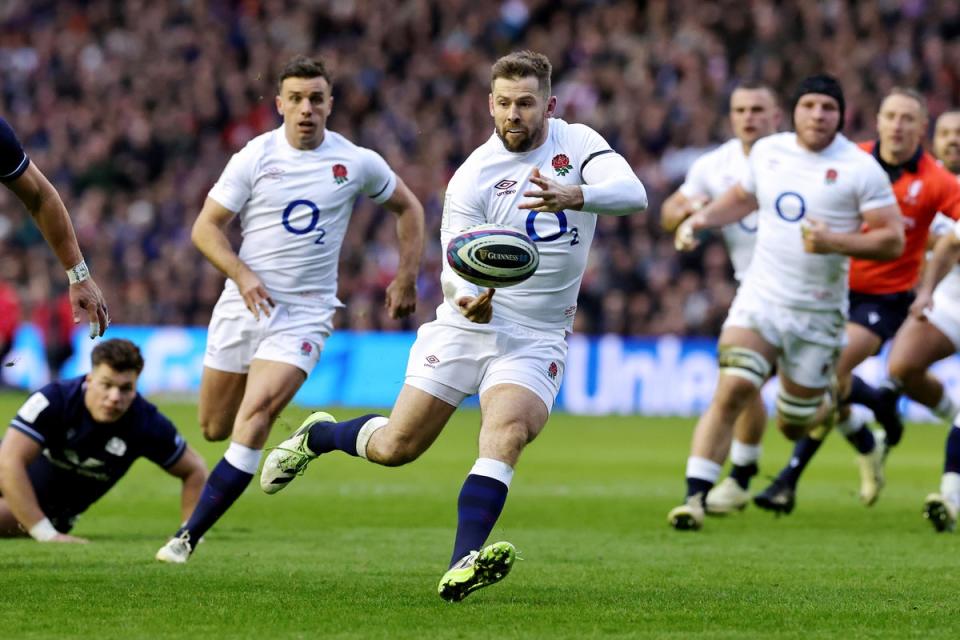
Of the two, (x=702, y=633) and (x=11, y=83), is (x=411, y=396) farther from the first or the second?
(x=11, y=83)

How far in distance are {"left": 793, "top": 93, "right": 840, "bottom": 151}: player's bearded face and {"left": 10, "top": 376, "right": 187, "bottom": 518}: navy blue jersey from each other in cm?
429

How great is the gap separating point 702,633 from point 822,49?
22.0 meters

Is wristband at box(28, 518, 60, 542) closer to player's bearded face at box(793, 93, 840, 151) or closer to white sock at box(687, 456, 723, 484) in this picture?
white sock at box(687, 456, 723, 484)

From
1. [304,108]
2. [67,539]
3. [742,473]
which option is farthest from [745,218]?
[67,539]

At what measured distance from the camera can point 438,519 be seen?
10977 mm

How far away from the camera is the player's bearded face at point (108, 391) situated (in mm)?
8789

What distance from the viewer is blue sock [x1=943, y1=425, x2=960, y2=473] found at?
1028 cm

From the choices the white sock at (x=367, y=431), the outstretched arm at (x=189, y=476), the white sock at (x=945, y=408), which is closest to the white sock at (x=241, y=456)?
the outstretched arm at (x=189, y=476)

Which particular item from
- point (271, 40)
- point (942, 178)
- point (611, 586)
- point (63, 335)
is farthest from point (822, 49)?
point (611, 586)

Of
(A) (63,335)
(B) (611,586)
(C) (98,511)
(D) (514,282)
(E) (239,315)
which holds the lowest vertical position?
(A) (63,335)

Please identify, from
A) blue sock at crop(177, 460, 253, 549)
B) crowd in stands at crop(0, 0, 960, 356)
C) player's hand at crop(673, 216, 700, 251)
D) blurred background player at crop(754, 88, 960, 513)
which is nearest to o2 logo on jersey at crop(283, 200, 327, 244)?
blue sock at crop(177, 460, 253, 549)

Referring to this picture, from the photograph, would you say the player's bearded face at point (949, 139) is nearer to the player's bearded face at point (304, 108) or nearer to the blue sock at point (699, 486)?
the blue sock at point (699, 486)

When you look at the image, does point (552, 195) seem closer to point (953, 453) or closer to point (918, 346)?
point (953, 453)

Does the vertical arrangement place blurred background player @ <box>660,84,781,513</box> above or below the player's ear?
below
